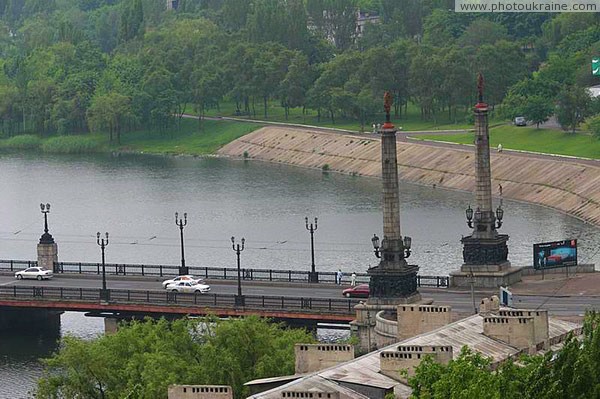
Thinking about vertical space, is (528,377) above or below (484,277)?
above

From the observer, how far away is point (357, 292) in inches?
4186

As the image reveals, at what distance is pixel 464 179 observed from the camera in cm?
18838

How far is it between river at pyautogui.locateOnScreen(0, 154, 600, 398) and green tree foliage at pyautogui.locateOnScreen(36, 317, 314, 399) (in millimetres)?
12089

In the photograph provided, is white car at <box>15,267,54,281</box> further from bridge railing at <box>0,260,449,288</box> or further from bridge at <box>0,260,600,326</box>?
bridge railing at <box>0,260,449,288</box>

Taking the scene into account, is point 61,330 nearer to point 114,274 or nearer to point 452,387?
point 114,274

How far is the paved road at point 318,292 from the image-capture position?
10000 centimetres

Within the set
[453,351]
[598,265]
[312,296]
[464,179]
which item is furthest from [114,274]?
[464,179]

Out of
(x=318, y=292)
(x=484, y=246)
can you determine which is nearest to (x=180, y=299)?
(x=318, y=292)

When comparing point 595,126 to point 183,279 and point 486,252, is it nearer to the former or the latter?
point 183,279

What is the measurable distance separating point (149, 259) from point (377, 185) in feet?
179

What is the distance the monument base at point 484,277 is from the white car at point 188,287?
12.2 m

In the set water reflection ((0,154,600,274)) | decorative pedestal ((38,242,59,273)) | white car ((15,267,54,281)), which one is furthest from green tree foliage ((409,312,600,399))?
water reflection ((0,154,600,274))

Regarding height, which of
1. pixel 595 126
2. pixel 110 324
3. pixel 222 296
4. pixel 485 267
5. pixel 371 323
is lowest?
pixel 110 324

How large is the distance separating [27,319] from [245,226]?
45.3 metres
